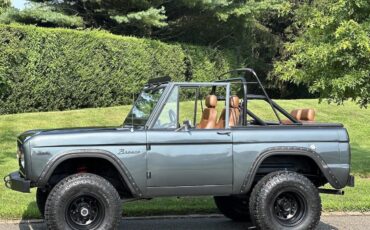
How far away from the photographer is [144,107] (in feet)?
23.7

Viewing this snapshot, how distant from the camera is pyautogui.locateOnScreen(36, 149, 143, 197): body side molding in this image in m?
6.11

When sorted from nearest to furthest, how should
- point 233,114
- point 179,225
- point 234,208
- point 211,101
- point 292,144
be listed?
point 292,144, point 233,114, point 211,101, point 179,225, point 234,208

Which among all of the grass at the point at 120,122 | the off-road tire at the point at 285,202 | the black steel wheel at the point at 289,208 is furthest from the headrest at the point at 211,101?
the grass at the point at 120,122

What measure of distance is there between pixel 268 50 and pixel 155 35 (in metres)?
8.91

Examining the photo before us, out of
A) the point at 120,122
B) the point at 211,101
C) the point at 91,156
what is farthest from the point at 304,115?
the point at 120,122

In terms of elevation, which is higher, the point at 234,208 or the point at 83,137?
the point at 83,137

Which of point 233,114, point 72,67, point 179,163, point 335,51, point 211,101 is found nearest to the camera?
point 179,163

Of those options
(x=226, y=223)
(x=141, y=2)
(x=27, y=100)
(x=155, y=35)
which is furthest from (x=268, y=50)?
(x=226, y=223)

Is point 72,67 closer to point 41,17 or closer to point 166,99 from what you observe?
point 41,17

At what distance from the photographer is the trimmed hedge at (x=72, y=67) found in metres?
17.6

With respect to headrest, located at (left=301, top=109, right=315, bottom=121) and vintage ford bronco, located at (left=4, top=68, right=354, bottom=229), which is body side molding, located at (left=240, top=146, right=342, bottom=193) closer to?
vintage ford bronco, located at (left=4, top=68, right=354, bottom=229)

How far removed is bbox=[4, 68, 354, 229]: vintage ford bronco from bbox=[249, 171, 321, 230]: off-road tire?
1cm

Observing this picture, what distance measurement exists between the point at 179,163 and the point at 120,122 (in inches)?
449

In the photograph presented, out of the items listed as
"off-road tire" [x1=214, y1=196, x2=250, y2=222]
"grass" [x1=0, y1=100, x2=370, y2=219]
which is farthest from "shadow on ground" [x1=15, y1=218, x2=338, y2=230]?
"grass" [x1=0, y1=100, x2=370, y2=219]
